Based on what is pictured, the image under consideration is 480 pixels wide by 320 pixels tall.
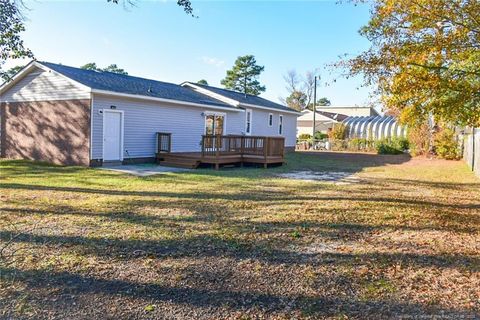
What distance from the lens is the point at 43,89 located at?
1579 cm

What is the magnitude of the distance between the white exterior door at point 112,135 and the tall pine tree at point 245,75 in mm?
34941

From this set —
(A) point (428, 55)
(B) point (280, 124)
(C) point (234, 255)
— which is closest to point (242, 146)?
(A) point (428, 55)

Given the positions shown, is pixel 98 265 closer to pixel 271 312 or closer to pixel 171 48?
pixel 271 312

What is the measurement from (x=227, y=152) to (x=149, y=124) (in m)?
3.76

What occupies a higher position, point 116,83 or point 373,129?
point 116,83

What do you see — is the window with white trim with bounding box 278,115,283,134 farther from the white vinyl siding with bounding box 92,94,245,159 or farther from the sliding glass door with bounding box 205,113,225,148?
the white vinyl siding with bounding box 92,94,245,159

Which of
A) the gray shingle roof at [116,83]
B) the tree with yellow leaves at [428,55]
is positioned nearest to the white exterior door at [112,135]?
the gray shingle roof at [116,83]

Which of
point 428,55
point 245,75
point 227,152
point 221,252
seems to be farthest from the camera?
point 245,75

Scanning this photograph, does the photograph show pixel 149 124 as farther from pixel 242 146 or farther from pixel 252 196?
pixel 252 196

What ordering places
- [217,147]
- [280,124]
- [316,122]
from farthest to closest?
[316,122], [280,124], [217,147]

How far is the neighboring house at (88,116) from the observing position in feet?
47.7

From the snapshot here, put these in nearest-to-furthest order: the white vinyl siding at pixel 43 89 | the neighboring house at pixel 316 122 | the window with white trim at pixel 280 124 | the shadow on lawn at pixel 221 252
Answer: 1. the shadow on lawn at pixel 221 252
2. the white vinyl siding at pixel 43 89
3. the window with white trim at pixel 280 124
4. the neighboring house at pixel 316 122

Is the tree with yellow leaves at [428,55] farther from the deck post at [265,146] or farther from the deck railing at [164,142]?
the deck railing at [164,142]

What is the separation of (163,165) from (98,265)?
1201 centimetres
